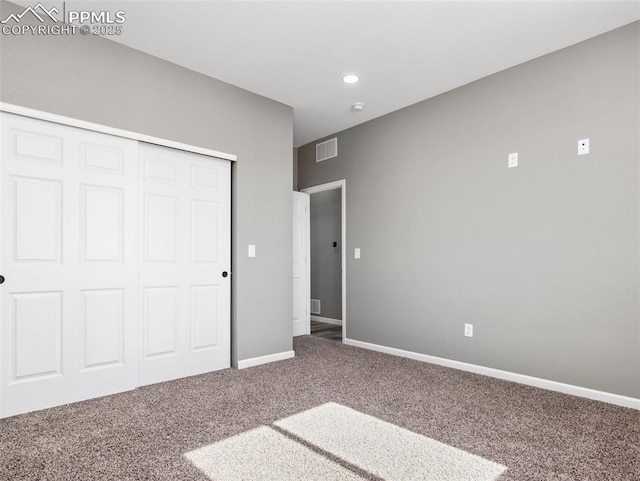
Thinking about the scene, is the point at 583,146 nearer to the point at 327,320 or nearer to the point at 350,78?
the point at 350,78

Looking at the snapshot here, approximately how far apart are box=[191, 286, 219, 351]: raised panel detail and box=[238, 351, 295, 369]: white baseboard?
33 cm

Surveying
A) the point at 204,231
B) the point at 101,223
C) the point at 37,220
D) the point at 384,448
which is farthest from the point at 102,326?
the point at 384,448

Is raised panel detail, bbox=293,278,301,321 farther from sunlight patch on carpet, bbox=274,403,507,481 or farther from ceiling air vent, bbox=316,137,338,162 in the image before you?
sunlight patch on carpet, bbox=274,403,507,481

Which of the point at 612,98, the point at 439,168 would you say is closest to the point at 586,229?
the point at 612,98

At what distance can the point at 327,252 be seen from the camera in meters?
6.44

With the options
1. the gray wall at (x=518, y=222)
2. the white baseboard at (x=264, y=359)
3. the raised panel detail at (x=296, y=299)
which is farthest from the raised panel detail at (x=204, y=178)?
the raised panel detail at (x=296, y=299)

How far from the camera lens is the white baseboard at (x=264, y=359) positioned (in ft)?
12.1

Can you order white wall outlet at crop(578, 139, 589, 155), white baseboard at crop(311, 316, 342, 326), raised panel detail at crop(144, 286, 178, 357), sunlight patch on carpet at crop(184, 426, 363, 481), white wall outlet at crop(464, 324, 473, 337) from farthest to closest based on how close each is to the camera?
white baseboard at crop(311, 316, 342, 326), white wall outlet at crop(464, 324, 473, 337), raised panel detail at crop(144, 286, 178, 357), white wall outlet at crop(578, 139, 589, 155), sunlight patch on carpet at crop(184, 426, 363, 481)

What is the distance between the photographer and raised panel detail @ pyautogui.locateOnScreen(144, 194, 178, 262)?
3205mm

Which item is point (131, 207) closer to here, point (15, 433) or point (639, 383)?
point (15, 433)

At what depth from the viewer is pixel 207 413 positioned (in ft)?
8.38

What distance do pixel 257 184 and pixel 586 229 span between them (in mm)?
2860

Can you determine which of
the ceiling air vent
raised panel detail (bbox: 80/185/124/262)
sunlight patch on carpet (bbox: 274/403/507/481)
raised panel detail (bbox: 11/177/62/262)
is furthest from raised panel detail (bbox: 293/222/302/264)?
raised panel detail (bbox: 11/177/62/262)

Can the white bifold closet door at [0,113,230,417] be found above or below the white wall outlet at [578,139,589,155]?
below
